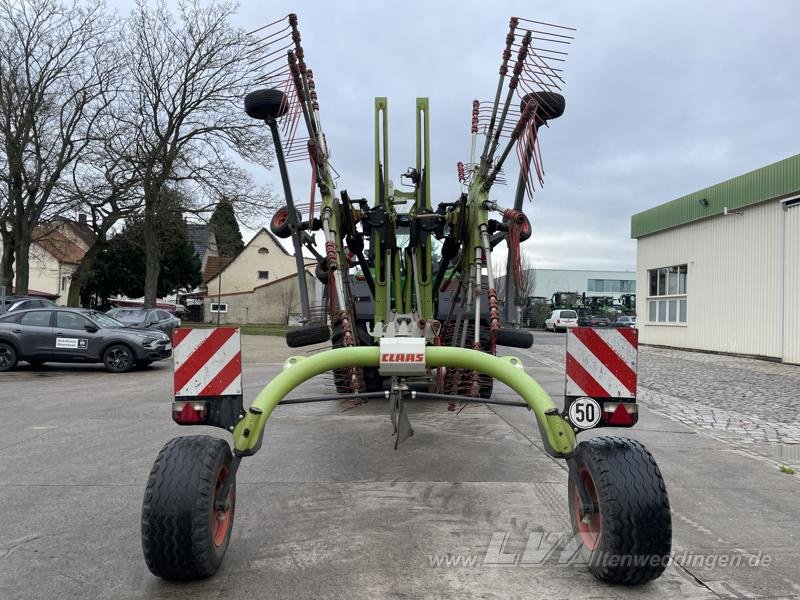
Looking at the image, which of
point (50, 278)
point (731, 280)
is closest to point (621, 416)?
point (731, 280)

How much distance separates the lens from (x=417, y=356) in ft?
12.4

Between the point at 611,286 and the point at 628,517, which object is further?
the point at 611,286

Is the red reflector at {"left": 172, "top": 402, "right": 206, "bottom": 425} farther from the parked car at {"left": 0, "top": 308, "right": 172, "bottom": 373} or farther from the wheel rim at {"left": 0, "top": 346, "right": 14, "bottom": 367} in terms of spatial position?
the wheel rim at {"left": 0, "top": 346, "right": 14, "bottom": 367}

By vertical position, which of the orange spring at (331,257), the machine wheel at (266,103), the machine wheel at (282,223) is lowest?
the orange spring at (331,257)

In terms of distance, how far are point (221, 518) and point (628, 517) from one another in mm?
2090

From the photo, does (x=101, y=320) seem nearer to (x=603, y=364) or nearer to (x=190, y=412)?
(x=190, y=412)

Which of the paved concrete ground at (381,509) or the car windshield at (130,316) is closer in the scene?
the paved concrete ground at (381,509)

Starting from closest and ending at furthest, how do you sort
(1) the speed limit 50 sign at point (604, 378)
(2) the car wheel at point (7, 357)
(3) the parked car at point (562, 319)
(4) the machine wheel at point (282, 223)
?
1. (1) the speed limit 50 sign at point (604, 378)
2. (4) the machine wheel at point (282, 223)
3. (2) the car wheel at point (7, 357)
4. (3) the parked car at point (562, 319)

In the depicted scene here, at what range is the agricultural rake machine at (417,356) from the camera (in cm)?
317

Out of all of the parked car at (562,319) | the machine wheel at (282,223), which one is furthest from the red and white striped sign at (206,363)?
the parked car at (562,319)

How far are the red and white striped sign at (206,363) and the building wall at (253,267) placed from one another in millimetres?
56219

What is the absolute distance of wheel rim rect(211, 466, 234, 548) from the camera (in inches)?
135

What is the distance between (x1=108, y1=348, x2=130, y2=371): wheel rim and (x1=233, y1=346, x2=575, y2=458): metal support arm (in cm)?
1224

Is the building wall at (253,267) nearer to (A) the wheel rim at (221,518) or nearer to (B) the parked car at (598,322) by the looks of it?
(B) the parked car at (598,322)
